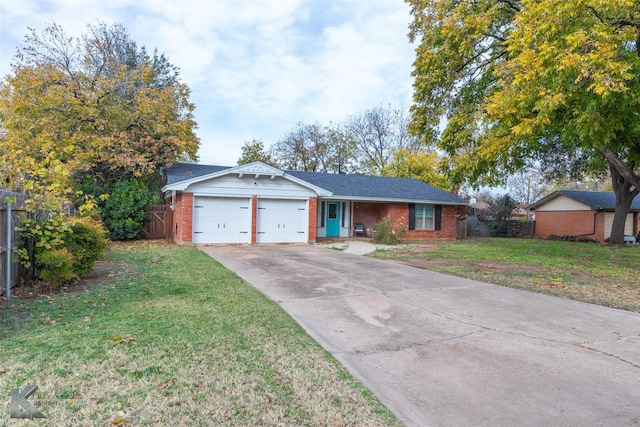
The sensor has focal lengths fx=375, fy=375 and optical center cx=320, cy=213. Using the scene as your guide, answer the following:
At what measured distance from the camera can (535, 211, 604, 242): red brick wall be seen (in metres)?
22.7

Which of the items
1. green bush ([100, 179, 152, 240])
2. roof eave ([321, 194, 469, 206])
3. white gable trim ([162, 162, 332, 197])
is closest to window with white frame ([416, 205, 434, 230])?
roof eave ([321, 194, 469, 206])

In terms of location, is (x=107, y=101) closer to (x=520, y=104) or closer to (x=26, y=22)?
(x=26, y=22)

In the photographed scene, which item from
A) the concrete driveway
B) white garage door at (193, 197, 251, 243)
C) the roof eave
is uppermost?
the roof eave

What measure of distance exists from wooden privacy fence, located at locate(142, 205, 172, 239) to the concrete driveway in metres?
10.6

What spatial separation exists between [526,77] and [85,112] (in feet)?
55.9

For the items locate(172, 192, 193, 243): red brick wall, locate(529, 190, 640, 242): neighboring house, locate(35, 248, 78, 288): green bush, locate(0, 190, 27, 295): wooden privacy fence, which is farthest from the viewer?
locate(529, 190, 640, 242): neighboring house

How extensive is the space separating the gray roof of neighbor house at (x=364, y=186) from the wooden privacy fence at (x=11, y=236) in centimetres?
1102

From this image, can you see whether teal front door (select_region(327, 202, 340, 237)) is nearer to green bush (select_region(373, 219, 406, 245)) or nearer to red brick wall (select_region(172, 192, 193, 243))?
green bush (select_region(373, 219, 406, 245))

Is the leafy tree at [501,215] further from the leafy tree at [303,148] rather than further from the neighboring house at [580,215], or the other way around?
the leafy tree at [303,148]

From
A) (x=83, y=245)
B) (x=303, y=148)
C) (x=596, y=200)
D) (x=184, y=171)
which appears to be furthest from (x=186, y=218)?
(x=596, y=200)

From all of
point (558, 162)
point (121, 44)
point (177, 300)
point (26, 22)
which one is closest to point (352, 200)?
point (558, 162)

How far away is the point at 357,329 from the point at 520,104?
7.14 meters

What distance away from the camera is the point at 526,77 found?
26.0ft

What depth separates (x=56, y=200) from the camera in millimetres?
5941
